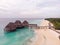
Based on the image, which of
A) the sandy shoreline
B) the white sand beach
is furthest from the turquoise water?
the white sand beach

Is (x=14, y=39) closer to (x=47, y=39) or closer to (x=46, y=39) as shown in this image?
(x=46, y=39)

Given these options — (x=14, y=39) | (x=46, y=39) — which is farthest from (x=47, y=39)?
(x=14, y=39)

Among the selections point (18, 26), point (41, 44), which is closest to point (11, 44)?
point (41, 44)

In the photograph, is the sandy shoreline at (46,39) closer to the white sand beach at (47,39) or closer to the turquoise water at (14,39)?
the white sand beach at (47,39)

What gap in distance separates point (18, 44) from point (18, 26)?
95.9 feet

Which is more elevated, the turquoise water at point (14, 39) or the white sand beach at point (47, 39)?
the white sand beach at point (47, 39)

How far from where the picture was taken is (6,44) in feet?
75.2

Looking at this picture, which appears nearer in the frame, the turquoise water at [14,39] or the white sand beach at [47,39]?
the white sand beach at [47,39]

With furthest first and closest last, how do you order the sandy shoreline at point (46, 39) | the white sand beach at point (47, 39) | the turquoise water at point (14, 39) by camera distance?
the turquoise water at point (14, 39), the sandy shoreline at point (46, 39), the white sand beach at point (47, 39)

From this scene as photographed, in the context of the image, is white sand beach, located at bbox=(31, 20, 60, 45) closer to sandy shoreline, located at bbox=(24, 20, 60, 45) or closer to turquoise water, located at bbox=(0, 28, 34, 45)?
sandy shoreline, located at bbox=(24, 20, 60, 45)

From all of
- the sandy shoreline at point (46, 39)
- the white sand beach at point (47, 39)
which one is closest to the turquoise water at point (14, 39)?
the sandy shoreline at point (46, 39)

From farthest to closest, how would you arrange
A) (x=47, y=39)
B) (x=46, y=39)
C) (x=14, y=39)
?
(x=14, y=39), (x=46, y=39), (x=47, y=39)

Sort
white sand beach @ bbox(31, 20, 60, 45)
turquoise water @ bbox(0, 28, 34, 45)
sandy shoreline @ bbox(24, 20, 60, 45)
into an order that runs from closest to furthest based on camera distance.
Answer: white sand beach @ bbox(31, 20, 60, 45) < sandy shoreline @ bbox(24, 20, 60, 45) < turquoise water @ bbox(0, 28, 34, 45)

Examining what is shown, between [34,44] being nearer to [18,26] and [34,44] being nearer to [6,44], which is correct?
[6,44]
